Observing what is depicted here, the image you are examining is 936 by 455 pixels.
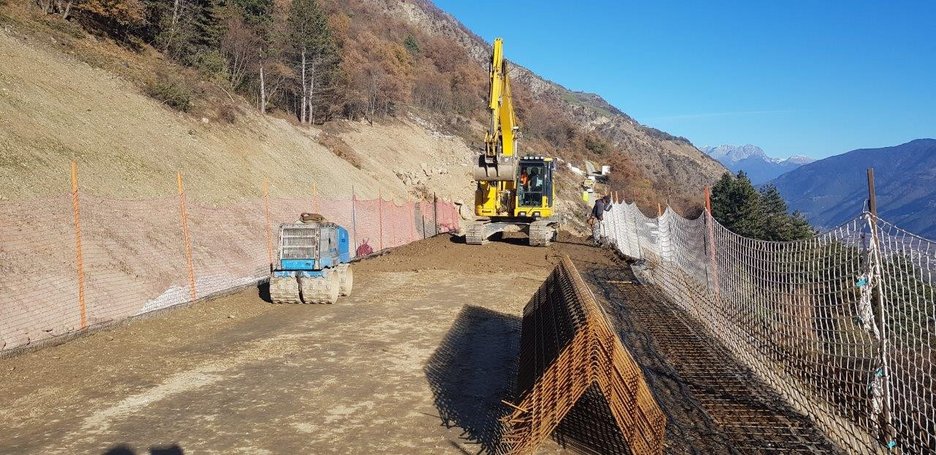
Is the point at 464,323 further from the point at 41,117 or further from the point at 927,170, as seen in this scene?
the point at 927,170

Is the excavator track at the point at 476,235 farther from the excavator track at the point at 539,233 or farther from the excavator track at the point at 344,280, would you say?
the excavator track at the point at 344,280

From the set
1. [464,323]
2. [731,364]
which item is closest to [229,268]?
[464,323]

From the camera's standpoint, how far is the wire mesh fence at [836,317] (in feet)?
16.9

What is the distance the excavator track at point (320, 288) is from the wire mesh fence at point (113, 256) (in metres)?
2.16

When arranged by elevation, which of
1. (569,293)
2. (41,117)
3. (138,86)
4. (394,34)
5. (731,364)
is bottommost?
(731,364)

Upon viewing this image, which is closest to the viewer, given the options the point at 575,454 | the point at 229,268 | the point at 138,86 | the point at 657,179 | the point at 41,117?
the point at 575,454

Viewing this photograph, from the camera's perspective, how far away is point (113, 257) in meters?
11.4

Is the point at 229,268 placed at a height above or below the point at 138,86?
below

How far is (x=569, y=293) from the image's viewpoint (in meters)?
6.45

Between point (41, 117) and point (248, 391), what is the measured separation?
46.0ft

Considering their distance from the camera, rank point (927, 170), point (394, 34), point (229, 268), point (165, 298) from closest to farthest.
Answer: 1. point (165, 298)
2. point (229, 268)
3. point (394, 34)
4. point (927, 170)

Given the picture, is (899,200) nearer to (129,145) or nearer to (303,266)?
(129,145)

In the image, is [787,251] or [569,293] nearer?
[569,293]

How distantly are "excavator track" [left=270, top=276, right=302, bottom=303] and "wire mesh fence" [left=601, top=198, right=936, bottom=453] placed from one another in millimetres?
7633
